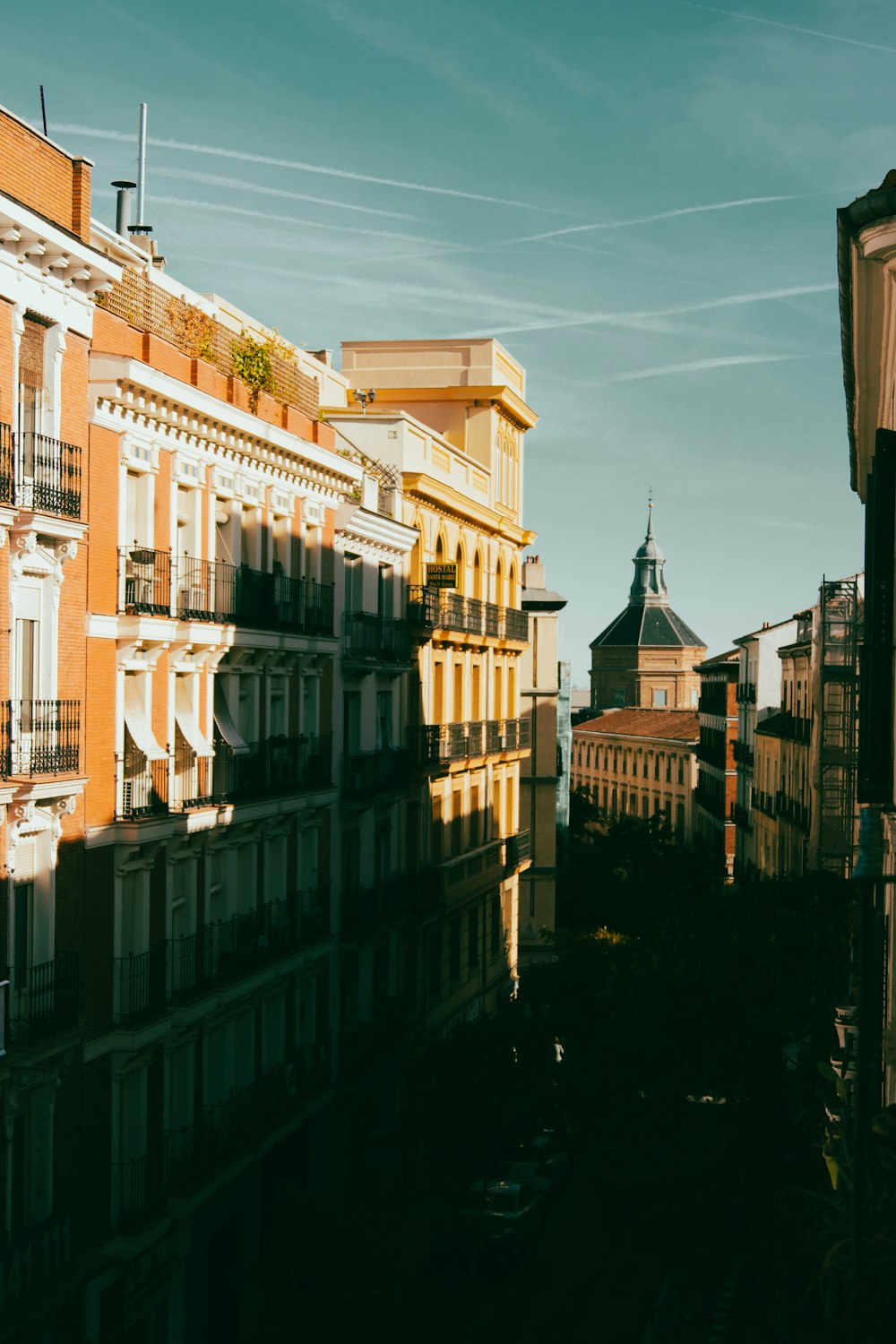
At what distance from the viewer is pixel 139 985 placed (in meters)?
23.7

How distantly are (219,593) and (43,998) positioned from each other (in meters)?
8.63

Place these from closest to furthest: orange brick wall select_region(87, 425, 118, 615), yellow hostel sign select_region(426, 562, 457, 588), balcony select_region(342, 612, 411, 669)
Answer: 1. orange brick wall select_region(87, 425, 118, 615)
2. balcony select_region(342, 612, 411, 669)
3. yellow hostel sign select_region(426, 562, 457, 588)

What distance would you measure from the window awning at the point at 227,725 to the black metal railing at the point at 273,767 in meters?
0.18

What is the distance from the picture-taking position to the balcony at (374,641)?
34438mm

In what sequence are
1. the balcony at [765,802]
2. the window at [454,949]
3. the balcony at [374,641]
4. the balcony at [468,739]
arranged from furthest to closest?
the balcony at [765,802] < the window at [454,949] < the balcony at [468,739] < the balcony at [374,641]

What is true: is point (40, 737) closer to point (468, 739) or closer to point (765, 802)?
point (468, 739)

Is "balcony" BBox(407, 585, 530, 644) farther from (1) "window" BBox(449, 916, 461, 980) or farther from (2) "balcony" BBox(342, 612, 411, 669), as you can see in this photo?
(1) "window" BBox(449, 916, 461, 980)

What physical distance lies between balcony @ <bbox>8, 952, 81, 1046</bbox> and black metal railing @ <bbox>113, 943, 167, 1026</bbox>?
4.69 feet

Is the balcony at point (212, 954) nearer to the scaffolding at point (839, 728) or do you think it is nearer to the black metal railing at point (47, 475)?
the black metal railing at point (47, 475)

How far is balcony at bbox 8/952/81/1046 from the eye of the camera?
20.3 meters

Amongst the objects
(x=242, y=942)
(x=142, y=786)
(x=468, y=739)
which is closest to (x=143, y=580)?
(x=142, y=786)

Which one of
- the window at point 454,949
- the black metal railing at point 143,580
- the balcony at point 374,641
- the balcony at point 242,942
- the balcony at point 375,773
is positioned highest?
the black metal railing at point 143,580

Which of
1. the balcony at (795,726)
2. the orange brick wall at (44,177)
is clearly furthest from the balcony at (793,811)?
the orange brick wall at (44,177)

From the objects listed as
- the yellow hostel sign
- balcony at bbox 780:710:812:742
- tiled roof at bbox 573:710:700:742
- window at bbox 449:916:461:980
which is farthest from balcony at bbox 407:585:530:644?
tiled roof at bbox 573:710:700:742
